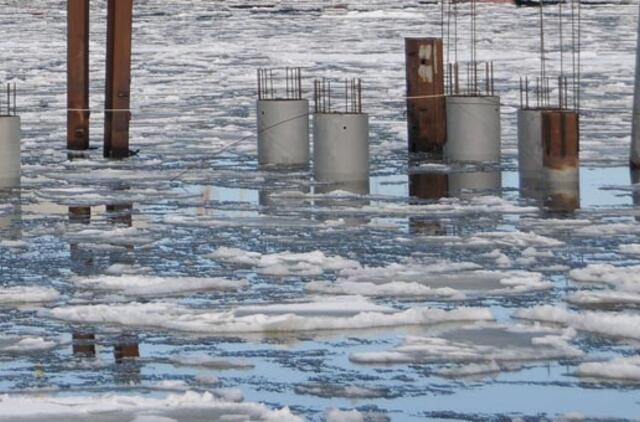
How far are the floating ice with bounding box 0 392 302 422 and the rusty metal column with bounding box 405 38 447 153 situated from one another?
1202 cm

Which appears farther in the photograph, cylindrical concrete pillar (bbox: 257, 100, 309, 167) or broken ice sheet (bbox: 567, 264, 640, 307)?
cylindrical concrete pillar (bbox: 257, 100, 309, 167)

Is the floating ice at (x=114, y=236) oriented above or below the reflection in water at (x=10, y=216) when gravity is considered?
below

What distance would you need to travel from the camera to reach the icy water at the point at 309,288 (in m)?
8.19

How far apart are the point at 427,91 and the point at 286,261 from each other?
793cm

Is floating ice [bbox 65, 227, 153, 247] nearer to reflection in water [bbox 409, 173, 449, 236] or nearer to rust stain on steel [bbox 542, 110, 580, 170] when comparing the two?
reflection in water [bbox 409, 173, 449, 236]

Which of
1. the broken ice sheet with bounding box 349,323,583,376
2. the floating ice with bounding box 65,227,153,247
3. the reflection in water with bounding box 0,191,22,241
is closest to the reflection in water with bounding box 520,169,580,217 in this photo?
the floating ice with bounding box 65,227,153,247

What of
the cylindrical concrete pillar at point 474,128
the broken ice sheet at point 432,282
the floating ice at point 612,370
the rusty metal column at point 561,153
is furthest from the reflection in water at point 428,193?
the floating ice at point 612,370

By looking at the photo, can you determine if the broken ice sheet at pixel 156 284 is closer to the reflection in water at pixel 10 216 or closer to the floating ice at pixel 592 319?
the floating ice at pixel 592 319

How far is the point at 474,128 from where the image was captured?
18844 millimetres

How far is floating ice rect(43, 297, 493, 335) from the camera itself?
978 cm

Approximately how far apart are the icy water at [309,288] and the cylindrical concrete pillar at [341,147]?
1.08 ft

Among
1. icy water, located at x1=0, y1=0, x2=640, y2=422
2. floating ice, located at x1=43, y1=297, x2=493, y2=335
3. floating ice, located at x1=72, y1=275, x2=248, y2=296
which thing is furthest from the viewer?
floating ice, located at x1=72, y1=275, x2=248, y2=296

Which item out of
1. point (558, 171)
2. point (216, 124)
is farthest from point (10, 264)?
point (216, 124)

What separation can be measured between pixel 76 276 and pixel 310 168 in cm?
735
